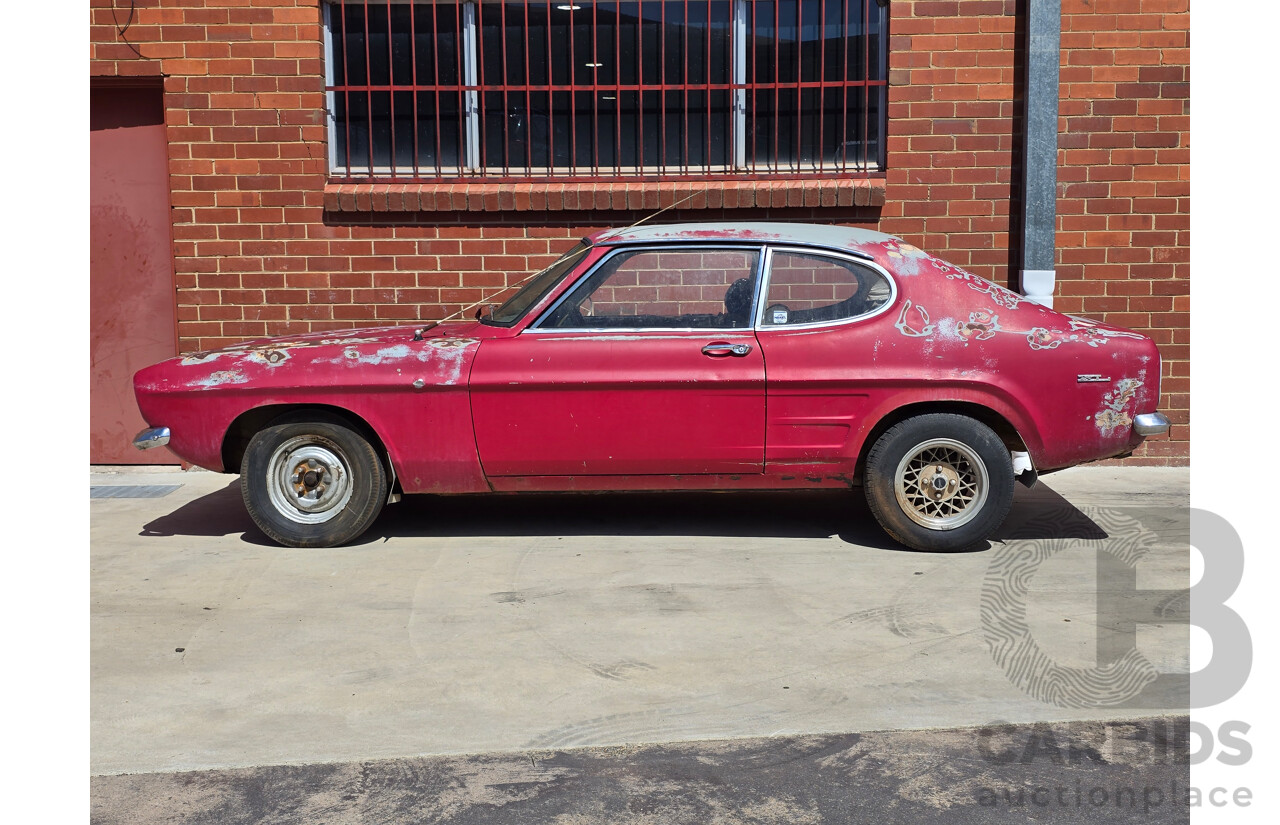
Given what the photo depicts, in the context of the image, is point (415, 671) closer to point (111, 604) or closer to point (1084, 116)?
point (111, 604)

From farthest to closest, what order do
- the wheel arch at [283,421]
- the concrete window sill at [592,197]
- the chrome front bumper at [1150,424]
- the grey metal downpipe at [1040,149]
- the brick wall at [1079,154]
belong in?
the concrete window sill at [592,197]
the brick wall at [1079,154]
the grey metal downpipe at [1040,149]
the wheel arch at [283,421]
the chrome front bumper at [1150,424]

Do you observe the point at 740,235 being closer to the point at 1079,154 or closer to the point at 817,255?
the point at 817,255

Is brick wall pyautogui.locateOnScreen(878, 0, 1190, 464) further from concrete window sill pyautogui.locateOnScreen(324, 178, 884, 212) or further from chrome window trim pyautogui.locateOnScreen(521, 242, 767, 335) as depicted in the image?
chrome window trim pyautogui.locateOnScreen(521, 242, 767, 335)

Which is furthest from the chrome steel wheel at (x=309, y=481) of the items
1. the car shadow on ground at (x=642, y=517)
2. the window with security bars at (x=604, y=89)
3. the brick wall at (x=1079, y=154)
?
the brick wall at (x=1079, y=154)

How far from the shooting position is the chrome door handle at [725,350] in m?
6.10

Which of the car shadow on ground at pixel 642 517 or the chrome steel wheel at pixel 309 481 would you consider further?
the car shadow on ground at pixel 642 517

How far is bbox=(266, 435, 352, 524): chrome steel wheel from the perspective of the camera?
631 cm

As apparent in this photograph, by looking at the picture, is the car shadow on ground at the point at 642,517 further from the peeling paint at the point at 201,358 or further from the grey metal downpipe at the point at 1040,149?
the grey metal downpipe at the point at 1040,149

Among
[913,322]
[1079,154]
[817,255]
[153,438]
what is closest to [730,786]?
[913,322]

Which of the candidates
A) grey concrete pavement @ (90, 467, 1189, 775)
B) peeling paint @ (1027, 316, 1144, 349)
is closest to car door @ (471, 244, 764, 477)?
grey concrete pavement @ (90, 467, 1189, 775)

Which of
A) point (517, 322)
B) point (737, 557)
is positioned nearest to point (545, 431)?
point (517, 322)

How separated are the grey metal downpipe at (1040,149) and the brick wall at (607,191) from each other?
15 centimetres

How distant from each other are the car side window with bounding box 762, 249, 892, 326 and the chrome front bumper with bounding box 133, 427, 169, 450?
121 inches

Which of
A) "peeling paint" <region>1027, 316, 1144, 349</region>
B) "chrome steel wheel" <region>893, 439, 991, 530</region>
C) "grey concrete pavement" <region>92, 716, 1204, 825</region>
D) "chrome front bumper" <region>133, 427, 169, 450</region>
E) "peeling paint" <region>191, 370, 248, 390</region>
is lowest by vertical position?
"grey concrete pavement" <region>92, 716, 1204, 825</region>
